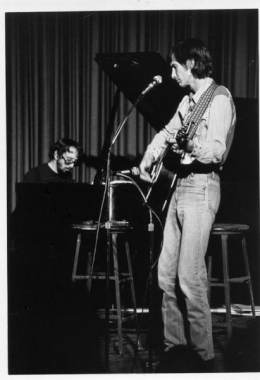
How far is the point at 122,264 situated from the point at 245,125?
142 cm

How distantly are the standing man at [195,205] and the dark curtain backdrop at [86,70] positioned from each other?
5.06 feet

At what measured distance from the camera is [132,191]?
3734mm

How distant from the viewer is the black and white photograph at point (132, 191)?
240cm

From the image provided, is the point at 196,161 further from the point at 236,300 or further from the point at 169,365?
the point at 236,300

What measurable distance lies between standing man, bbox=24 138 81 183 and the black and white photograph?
1cm

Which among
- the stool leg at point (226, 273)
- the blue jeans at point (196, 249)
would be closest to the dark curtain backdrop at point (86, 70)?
the stool leg at point (226, 273)

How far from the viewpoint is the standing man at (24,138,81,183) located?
3.82 metres

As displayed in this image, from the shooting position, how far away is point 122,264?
3.88m

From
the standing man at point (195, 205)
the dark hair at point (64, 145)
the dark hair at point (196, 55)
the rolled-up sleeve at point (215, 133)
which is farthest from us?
the dark hair at point (64, 145)

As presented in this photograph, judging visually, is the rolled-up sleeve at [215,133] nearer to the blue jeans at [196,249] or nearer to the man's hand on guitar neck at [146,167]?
the blue jeans at [196,249]

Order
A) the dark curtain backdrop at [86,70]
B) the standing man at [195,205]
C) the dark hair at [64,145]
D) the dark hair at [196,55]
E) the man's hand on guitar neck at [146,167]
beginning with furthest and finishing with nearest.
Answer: the dark curtain backdrop at [86,70] < the dark hair at [64,145] < the man's hand on guitar neck at [146,167] < the dark hair at [196,55] < the standing man at [195,205]

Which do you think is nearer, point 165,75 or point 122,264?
point 165,75
